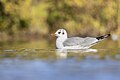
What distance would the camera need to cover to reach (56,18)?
114 feet

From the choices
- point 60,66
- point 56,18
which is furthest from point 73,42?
point 56,18

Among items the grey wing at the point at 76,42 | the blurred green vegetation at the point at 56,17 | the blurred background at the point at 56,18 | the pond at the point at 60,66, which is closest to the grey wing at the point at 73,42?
the grey wing at the point at 76,42

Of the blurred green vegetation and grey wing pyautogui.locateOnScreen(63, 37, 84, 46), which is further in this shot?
the blurred green vegetation

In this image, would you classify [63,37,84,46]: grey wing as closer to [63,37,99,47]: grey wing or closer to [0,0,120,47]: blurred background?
[63,37,99,47]: grey wing

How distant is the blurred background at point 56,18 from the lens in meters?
31.9

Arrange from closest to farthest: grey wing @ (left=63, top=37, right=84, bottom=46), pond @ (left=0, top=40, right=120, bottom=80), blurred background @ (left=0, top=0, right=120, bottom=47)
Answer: pond @ (left=0, top=40, right=120, bottom=80) → grey wing @ (left=63, top=37, right=84, bottom=46) → blurred background @ (left=0, top=0, right=120, bottom=47)

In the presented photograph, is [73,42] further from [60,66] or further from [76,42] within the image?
[60,66]

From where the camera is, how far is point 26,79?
36.0 ft

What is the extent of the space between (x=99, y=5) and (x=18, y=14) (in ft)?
16.5

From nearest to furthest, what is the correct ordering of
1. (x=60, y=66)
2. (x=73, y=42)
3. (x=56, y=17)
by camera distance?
1. (x=60, y=66)
2. (x=73, y=42)
3. (x=56, y=17)

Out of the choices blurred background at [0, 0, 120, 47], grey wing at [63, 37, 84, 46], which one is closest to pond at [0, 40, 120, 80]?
grey wing at [63, 37, 84, 46]

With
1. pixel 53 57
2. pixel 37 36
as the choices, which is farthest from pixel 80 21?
pixel 53 57

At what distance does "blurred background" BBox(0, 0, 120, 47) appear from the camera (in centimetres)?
3186

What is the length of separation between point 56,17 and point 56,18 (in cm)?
6
